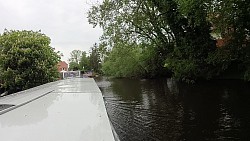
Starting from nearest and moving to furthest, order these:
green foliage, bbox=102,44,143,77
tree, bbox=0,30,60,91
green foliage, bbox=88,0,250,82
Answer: tree, bbox=0,30,60,91 → green foliage, bbox=88,0,250,82 → green foliage, bbox=102,44,143,77

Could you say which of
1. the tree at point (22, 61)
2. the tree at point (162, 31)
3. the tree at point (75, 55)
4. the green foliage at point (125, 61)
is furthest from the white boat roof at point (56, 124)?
the tree at point (75, 55)

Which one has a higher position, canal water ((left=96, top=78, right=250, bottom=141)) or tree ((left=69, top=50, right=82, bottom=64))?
tree ((left=69, top=50, right=82, bottom=64))

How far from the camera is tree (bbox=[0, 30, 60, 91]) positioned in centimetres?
1994

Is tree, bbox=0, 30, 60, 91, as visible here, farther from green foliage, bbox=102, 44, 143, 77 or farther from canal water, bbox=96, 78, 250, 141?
green foliage, bbox=102, 44, 143, 77

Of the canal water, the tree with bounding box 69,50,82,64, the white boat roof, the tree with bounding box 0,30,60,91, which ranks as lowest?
the canal water

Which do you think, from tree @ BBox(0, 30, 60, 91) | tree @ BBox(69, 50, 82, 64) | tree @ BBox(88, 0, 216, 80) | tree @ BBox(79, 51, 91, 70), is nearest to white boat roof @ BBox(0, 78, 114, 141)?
tree @ BBox(0, 30, 60, 91)

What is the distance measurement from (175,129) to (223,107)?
4.93m

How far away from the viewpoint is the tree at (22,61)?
19938 mm

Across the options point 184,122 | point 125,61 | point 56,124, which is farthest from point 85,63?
point 56,124

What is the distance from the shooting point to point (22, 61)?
1983 cm

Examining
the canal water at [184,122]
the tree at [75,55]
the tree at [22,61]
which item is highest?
the tree at [75,55]

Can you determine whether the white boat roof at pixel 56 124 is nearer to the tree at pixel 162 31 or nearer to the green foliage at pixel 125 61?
the tree at pixel 162 31

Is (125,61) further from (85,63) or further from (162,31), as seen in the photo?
(85,63)

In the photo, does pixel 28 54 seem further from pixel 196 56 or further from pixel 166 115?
pixel 196 56
